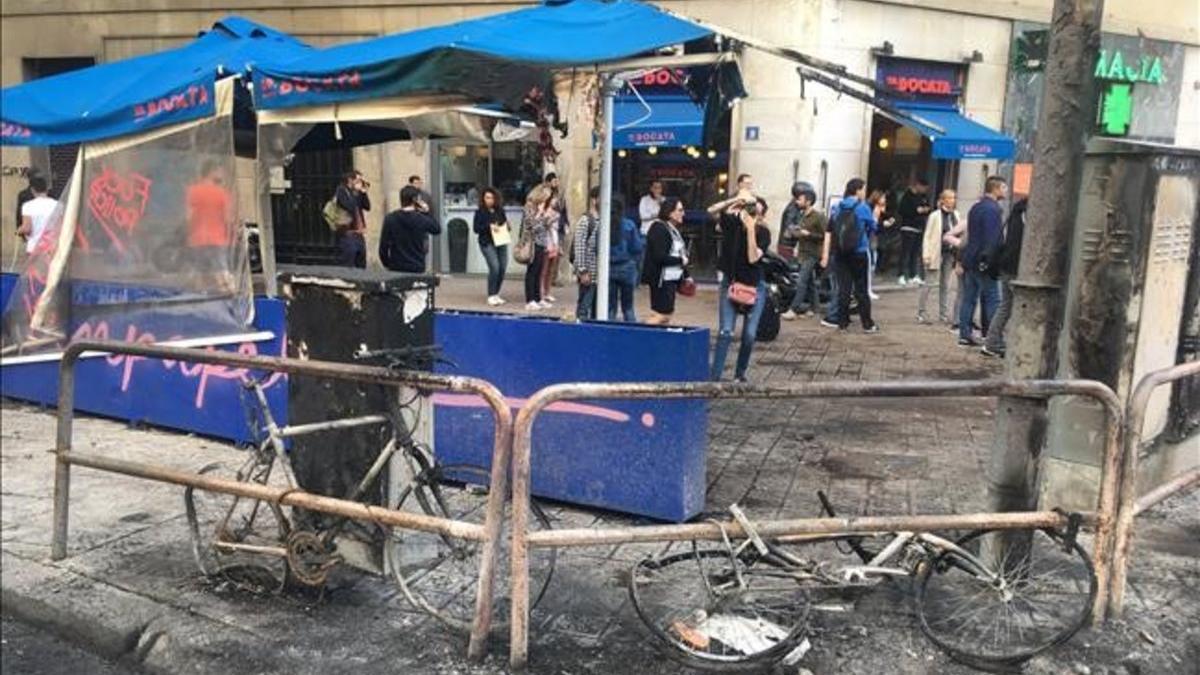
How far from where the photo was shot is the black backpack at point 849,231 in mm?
10906

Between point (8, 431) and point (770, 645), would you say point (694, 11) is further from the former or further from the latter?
point (770, 645)

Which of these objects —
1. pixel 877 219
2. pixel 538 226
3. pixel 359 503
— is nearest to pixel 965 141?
pixel 877 219

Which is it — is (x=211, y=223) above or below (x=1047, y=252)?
below

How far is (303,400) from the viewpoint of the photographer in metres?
4.30

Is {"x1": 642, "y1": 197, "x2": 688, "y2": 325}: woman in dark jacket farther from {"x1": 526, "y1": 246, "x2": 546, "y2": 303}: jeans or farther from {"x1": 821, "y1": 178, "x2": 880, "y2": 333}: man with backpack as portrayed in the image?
{"x1": 526, "y1": 246, "x2": 546, "y2": 303}: jeans

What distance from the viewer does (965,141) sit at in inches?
585

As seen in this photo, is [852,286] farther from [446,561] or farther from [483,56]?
[446,561]

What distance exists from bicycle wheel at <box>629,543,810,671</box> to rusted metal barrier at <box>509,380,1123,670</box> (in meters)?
0.29

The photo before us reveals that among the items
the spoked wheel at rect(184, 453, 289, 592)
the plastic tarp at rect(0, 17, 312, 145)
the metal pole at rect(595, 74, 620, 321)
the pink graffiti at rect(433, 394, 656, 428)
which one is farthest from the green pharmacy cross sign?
the spoked wheel at rect(184, 453, 289, 592)

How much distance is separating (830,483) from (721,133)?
10384mm

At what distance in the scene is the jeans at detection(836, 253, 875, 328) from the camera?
1119 cm

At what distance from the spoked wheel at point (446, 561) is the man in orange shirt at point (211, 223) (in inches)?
A: 116

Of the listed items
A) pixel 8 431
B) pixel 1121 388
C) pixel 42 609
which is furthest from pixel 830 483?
pixel 8 431

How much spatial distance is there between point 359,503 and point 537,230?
858 cm
